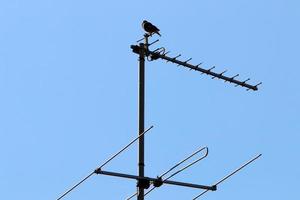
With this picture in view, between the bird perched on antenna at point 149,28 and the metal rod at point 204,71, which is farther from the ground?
the bird perched on antenna at point 149,28

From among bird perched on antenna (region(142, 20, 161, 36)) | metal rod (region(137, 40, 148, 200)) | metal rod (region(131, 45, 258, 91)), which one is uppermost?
bird perched on antenna (region(142, 20, 161, 36))

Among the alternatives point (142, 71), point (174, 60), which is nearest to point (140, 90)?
point (142, 71)

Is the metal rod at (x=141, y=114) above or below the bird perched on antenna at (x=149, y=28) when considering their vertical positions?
below

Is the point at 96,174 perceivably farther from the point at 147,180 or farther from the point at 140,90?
the point at 140,90


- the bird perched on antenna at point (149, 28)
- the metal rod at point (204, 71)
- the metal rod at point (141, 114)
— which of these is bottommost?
the metal rod at point (141, 114)

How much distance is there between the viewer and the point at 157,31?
45.0ft

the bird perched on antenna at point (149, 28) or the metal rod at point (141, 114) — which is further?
the bird perched on antenna at point (149, 28)

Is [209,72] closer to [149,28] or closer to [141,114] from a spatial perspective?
[149,28]

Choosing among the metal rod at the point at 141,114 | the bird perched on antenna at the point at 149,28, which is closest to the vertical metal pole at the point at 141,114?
the metal rod at the point at 141,114

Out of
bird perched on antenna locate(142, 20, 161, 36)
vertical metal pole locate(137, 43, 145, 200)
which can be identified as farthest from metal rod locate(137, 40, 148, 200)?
bird perched on antenna locate(142, 20, 161, 36)

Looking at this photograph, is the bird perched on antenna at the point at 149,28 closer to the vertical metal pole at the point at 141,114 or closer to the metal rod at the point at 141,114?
the metal rod at the point at 141,114

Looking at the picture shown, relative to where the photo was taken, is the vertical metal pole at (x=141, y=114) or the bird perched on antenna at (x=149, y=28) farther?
the bird perched on antenna at (x=149, y=28)

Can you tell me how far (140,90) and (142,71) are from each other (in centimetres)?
35

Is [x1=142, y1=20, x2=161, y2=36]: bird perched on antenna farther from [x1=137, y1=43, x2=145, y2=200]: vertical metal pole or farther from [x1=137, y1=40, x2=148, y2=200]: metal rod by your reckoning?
[x1=137, y1=43, x2=145, y2=200]: vertical metal pole
